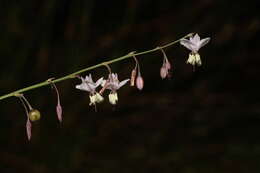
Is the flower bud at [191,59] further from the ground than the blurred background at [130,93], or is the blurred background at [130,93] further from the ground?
the blurred background at [130,93]

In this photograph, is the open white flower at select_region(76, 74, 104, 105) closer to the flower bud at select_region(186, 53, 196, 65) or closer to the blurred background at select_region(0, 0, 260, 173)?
the flower bud at select_region(186, 53, 196, 65)

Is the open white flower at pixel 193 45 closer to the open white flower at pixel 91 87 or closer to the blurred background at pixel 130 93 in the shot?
the open white flower at pixel 91 87

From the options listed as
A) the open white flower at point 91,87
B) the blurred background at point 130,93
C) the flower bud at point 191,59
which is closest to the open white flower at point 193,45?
the flower bud at point 191,59

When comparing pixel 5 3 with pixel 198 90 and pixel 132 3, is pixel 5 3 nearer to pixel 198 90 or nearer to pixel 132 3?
pixel 132 3

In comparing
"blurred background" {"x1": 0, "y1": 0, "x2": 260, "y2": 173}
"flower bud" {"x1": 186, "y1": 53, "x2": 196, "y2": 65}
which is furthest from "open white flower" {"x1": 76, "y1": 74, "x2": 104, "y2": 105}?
"blurred background" {"x1": 0, "y1": 0, "x2": 260, "y2": 173}

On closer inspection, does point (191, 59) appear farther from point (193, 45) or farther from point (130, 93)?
point (130, 93)

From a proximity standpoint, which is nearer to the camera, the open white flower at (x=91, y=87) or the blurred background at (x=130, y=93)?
the open white flower at (x=91, y=87)

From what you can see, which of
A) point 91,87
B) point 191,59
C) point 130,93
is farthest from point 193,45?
point 130,93

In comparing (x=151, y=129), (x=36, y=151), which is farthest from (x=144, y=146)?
(x=36, y=151)

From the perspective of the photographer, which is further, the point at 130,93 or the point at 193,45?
the point at 130,93
